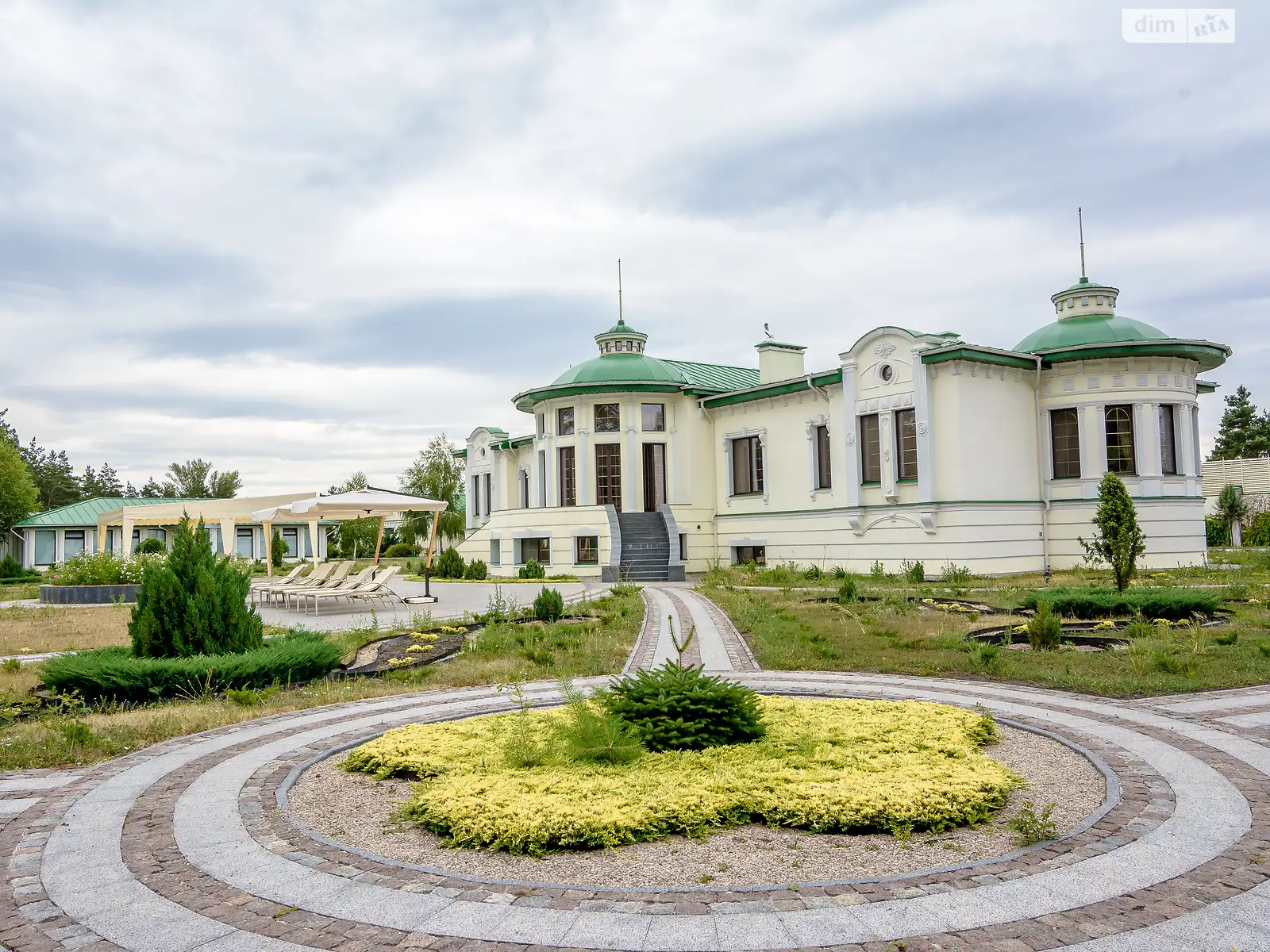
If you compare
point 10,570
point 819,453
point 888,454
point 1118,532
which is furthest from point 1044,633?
point 10,570

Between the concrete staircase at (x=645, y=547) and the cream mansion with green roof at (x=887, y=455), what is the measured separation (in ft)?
0.19

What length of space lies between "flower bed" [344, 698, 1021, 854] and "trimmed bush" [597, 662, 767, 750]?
0.17 metres

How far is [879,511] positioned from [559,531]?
34.8ft

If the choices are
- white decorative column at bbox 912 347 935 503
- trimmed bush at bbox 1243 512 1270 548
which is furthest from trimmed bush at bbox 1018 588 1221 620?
trimmed bush at bbox 1243 512 1270 548

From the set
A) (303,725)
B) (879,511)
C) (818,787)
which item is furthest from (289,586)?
(818,787)

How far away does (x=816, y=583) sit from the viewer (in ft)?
79.8

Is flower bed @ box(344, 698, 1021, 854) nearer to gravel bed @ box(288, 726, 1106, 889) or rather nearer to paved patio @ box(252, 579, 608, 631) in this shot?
gravel bed @ box(288, 726, 1106, 889)

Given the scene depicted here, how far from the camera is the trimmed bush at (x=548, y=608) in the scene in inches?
643

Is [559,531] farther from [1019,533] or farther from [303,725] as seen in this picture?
[303,725]

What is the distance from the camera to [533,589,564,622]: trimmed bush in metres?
16.3

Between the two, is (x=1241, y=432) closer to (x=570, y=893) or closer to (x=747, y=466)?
(x=747, y=466)

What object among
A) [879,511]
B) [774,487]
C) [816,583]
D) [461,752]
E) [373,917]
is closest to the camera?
[373,917]

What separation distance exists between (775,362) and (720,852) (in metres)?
28.6

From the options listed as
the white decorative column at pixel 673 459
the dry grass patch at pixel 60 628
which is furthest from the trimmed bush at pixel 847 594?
the white decorative column at pixel 673 459
